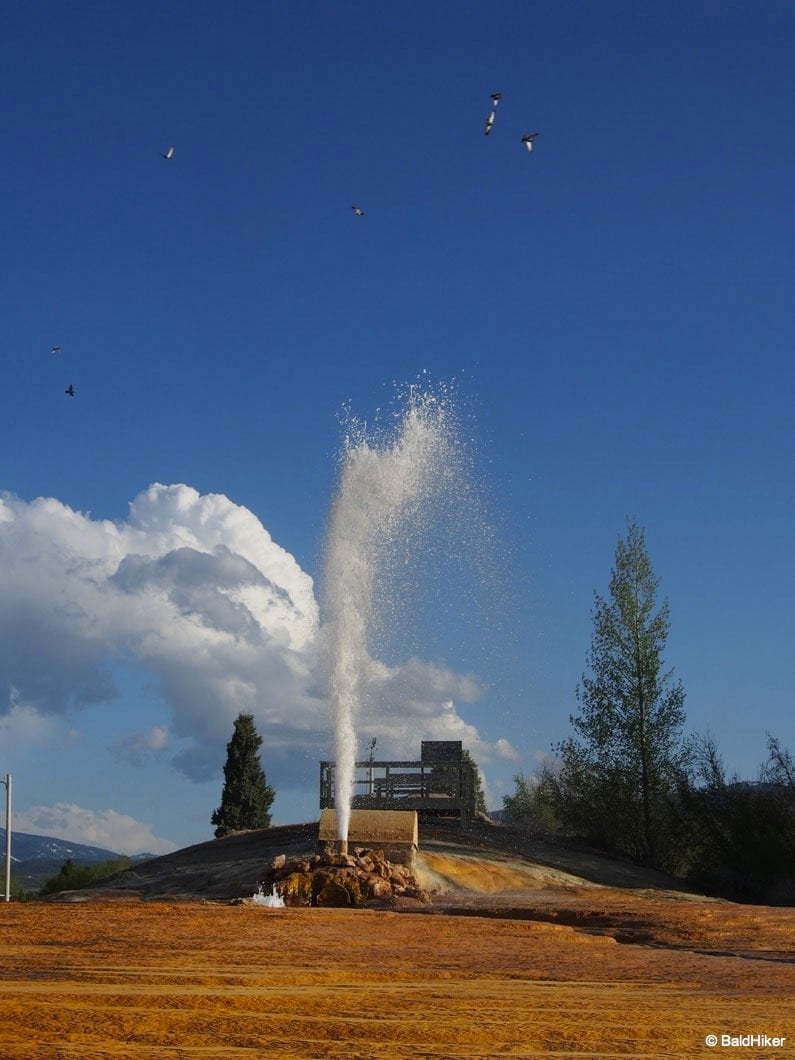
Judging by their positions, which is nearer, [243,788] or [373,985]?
[373,985]

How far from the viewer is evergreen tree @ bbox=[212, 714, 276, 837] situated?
53.4 m

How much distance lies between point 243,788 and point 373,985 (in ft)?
153

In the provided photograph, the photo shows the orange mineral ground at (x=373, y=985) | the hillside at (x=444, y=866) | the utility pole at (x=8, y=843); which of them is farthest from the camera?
the utility pole at (x=8, y=843)

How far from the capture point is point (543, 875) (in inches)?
1185

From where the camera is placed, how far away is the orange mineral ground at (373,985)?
21.1 ft

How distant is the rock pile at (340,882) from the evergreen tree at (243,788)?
31.4 m

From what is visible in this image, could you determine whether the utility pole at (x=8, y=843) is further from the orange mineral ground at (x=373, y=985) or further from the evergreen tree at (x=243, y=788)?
the orange mineral ground at (x=373, y=985)

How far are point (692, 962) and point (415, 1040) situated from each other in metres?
6.39

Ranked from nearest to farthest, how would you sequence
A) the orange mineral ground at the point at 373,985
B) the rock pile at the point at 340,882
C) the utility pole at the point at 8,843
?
the orange mineral ground at the point at 373,985, the rock pile at the point at 340,882, the utility pole at the point at 8,843

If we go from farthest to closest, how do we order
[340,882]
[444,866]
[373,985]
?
[444,866] → [340,882] → [373,985]

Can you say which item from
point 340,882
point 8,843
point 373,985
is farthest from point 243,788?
point 373,985

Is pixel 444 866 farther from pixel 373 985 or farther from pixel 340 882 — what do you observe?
pixel 373 985

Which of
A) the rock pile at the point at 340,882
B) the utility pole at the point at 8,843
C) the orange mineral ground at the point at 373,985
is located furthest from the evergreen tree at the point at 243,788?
the orange mineral ground at the point at 373,985

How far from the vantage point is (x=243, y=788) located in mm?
54344
